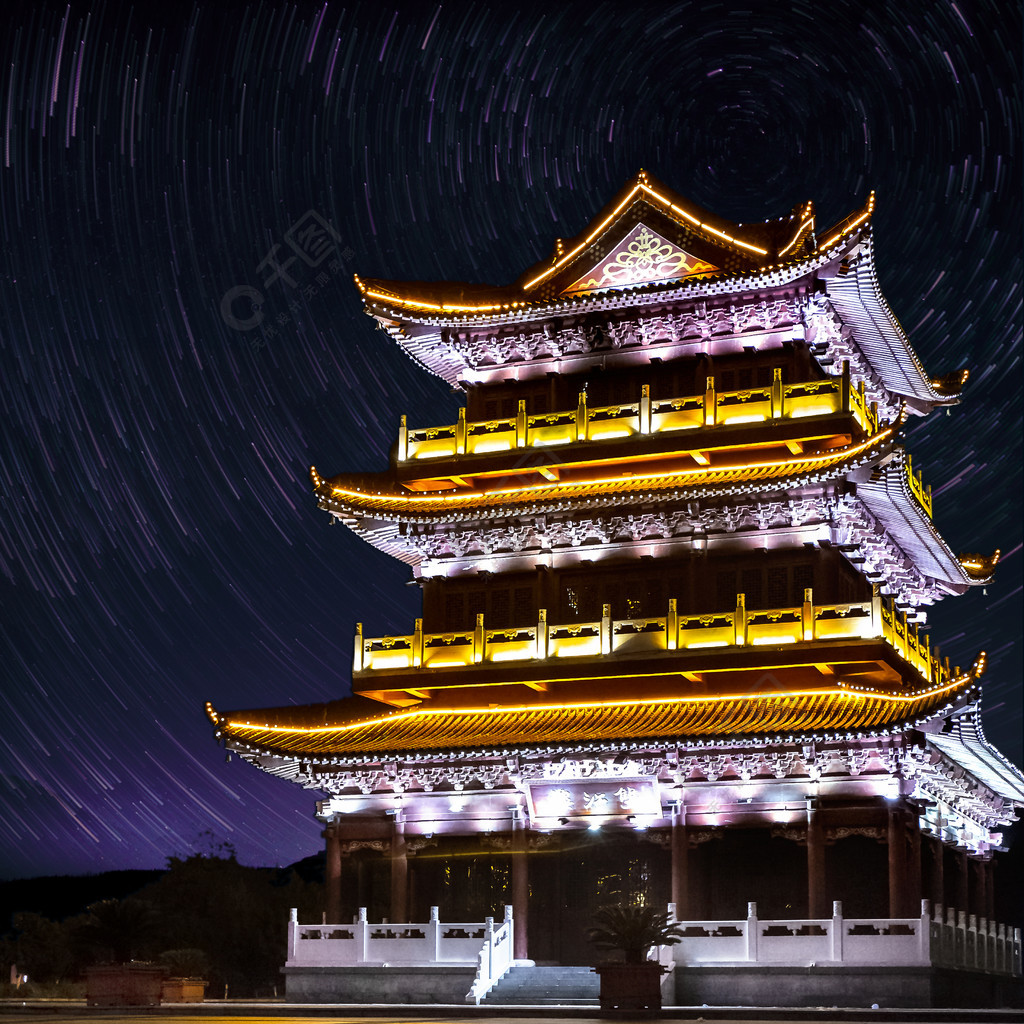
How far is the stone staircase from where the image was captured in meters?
29.3

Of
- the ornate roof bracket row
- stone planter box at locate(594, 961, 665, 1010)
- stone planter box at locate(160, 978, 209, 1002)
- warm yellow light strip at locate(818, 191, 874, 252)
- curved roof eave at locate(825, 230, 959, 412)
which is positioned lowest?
stone planter box at locate(160, 978, 209, 1002)

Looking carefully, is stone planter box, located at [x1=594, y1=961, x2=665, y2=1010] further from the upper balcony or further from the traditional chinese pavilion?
the upper balcony

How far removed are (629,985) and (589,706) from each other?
8753 mm

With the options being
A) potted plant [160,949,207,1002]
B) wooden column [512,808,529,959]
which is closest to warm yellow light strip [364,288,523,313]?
wooden column [512,808,529,959]

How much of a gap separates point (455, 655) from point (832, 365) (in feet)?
39.6

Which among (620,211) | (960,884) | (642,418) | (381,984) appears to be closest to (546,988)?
(381,984)

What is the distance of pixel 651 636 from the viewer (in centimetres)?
3356

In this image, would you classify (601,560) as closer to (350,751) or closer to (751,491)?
(751,491)

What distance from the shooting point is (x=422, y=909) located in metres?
35.1

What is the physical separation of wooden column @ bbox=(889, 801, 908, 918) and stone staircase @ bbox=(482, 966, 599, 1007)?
630 centimetres

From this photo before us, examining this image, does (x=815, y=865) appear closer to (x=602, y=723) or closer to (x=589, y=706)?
(x=602, y=723)

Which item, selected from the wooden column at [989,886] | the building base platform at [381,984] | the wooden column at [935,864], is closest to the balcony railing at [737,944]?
the building base platform at [381,984]

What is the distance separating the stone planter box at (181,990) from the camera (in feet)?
114

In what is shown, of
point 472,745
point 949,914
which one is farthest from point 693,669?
point 949,914
